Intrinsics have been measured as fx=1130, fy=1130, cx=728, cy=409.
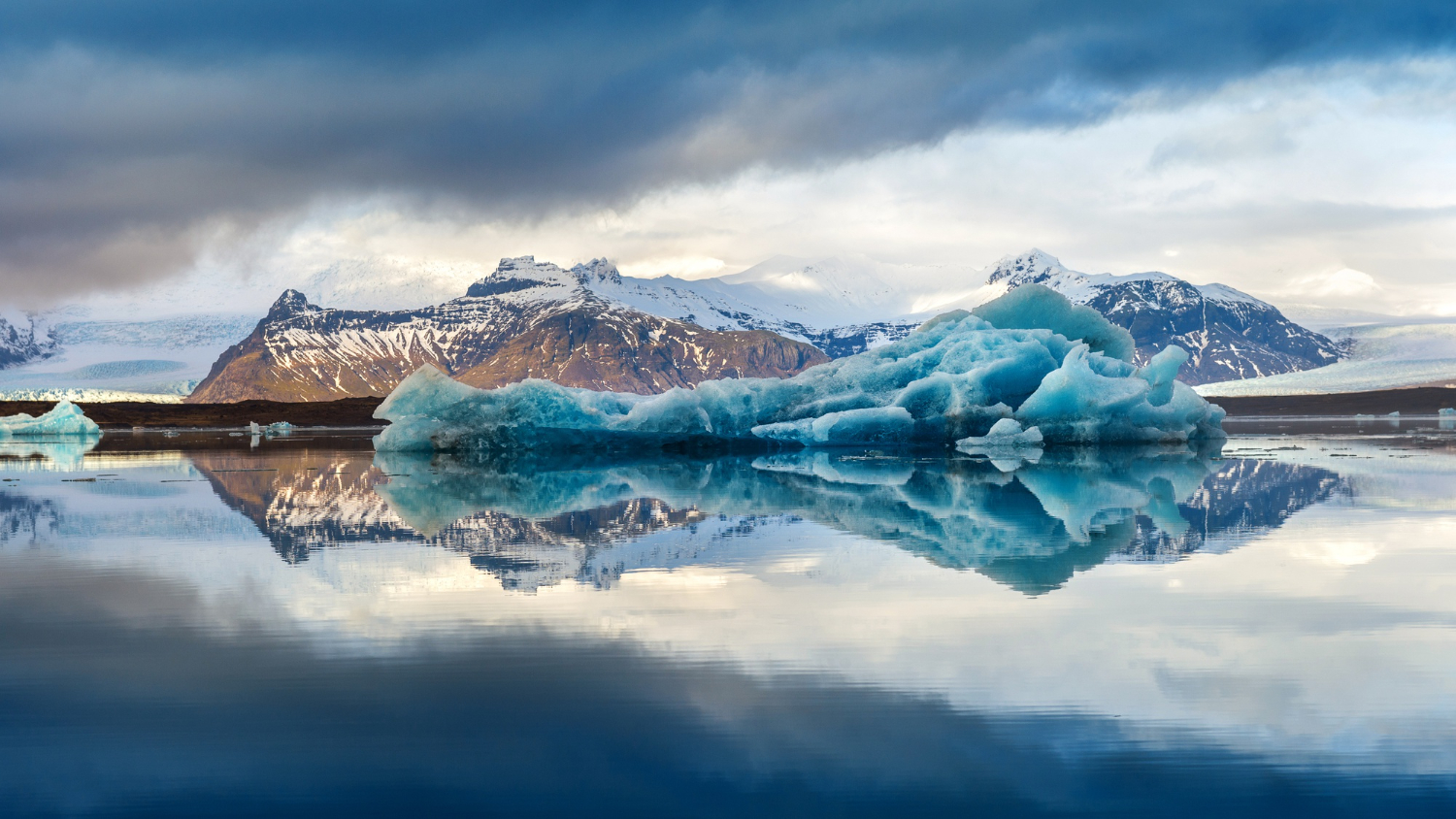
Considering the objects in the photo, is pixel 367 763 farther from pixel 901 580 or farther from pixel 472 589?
pixel 901 580

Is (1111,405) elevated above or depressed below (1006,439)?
above

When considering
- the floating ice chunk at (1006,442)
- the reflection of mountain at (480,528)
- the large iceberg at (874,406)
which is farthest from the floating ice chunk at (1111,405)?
the reflection of mountain at (480,528)

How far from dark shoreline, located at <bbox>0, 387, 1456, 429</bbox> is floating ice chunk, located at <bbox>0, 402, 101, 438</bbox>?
22.7m

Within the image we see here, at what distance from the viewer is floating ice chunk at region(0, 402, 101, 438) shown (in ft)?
165

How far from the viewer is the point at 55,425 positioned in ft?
167

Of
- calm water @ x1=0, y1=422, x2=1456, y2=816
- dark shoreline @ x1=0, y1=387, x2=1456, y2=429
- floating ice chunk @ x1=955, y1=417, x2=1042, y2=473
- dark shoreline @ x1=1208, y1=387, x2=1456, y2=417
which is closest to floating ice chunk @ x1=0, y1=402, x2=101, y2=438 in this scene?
dark shoreline @ x1=0, y1=387, x2=1456, y2=429

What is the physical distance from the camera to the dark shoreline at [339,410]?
265ft

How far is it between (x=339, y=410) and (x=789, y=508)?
88.8 metres

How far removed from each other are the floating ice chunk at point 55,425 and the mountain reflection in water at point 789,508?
3434cm

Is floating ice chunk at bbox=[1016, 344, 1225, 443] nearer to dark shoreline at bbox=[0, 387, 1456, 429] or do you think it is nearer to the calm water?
the calm water

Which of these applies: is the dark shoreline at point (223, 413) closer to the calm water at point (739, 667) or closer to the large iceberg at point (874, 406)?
the large iceberg at point (874, 406)

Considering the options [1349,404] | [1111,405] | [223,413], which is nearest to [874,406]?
[1111,405]

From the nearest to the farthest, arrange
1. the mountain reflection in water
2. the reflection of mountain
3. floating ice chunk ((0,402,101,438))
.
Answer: the reflection of mountain
the mountain reflection in water
floating ice chunk ((0,402,101,438))

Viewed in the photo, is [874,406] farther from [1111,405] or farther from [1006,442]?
[1111,405]
